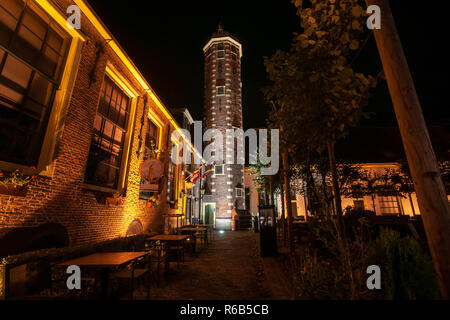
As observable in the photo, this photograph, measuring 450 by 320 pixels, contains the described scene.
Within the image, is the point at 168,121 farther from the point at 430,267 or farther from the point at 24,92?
the point at 430,267

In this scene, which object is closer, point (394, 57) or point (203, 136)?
point (394, 57)

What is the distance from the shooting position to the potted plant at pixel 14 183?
364 cm

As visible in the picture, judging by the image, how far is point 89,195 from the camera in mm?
5867

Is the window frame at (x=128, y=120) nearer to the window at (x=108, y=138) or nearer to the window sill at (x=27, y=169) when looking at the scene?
the window at (x=108, y=138)

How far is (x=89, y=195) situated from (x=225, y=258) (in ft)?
17.3

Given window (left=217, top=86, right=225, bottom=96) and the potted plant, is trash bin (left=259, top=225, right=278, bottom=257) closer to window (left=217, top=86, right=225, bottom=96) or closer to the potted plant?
the potted plant

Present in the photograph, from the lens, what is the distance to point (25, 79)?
4.55m

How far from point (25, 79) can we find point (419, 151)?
722cm

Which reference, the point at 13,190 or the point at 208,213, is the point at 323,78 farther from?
the point at 208,213

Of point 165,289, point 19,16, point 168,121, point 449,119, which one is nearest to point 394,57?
point 165,289

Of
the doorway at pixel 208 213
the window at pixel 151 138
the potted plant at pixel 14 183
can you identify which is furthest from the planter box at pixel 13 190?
the doorway at pixel 208 213

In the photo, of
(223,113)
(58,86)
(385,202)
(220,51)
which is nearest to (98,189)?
(58,86)

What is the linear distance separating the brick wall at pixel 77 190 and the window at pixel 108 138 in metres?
0.62

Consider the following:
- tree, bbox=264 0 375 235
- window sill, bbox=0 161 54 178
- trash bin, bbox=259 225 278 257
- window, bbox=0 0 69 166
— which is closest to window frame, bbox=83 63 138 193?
window sill, bbox=0 161 54 178
